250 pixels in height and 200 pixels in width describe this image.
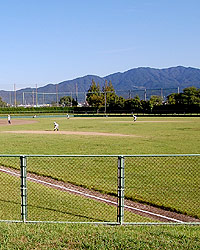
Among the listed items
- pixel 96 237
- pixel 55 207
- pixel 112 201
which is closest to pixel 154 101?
pixel 112 201

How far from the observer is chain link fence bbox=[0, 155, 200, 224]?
25.8 feet

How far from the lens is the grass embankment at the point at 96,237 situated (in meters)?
5.56

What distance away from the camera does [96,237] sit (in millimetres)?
5906

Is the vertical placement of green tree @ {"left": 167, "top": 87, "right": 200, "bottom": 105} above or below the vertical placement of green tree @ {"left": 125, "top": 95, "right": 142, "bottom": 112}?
above

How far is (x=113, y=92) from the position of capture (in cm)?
12144

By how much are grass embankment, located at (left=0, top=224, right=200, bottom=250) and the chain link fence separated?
0.65 metres

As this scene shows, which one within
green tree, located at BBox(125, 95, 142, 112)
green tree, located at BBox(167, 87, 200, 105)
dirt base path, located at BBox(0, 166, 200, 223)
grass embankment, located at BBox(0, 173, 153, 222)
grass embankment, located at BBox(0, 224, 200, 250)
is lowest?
dirt base path, located at BBox(0, 166, 200, 223)

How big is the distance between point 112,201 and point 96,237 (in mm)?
4031

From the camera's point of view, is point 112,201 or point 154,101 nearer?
point 112,201

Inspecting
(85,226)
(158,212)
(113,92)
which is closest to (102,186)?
(158,212)

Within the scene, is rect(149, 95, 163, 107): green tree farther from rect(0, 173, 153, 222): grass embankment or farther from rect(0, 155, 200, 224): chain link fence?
rect(0, 173, 153, 222): grass embankment

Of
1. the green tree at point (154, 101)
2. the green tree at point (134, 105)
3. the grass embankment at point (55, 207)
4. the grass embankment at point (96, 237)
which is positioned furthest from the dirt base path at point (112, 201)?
the green tree at point (154, 101)

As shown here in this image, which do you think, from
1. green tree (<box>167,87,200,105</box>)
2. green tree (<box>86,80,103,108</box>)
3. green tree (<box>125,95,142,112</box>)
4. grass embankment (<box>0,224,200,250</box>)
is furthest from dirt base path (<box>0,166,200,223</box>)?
green tree (<box>86,80,103,108</box>)

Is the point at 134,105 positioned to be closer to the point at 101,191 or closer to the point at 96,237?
the point at 101,191
